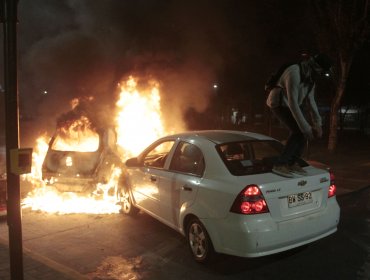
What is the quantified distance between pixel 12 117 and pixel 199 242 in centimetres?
241

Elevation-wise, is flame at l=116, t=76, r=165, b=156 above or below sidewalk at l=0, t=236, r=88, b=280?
above

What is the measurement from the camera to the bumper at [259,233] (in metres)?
3.97

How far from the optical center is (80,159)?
7.19 meters

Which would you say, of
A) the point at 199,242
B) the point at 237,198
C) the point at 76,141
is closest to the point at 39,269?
the point at 199,242

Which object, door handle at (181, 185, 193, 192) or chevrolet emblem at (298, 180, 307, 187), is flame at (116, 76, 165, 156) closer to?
door handle at (181, 185, 193, 192)

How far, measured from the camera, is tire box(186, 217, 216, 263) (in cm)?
440

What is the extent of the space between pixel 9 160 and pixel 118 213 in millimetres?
3448

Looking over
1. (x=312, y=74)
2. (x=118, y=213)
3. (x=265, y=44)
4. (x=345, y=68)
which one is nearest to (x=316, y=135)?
(x=312, y=74)

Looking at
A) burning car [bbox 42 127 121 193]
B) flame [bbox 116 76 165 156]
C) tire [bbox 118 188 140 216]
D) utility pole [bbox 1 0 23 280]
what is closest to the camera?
utility pole [bbox 1 0 23 280]

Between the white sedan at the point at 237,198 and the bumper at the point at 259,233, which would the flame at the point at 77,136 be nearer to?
the white sedan at the point at 237,198

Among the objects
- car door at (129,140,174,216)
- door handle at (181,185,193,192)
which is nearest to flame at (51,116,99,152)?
car door at (129,140,174,216)

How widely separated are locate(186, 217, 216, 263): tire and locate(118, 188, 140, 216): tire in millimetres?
1893

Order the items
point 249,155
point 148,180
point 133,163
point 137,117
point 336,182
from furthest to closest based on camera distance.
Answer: point 137,117, point 336,182, point 133,163, point 148,180, point 249,155

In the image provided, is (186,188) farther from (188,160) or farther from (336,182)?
(336,182)
